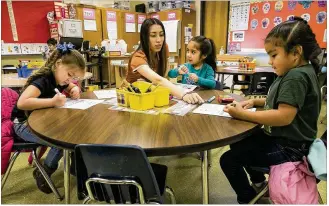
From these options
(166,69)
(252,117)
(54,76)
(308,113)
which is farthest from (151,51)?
(308,113)

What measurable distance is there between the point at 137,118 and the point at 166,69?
0.93 meters

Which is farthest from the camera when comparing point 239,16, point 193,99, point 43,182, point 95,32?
point 95,32

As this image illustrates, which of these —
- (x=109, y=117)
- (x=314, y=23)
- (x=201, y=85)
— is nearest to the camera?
(x=109, y=117)

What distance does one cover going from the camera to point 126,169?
0.82m

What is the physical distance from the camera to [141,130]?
940 millimetres

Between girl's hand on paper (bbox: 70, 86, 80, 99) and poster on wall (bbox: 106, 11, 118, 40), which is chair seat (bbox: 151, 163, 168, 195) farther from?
poster on wall (bbox: 106, 11, 118, 40)

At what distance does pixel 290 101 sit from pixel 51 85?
133 cm

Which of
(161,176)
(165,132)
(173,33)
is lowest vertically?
(161,176)

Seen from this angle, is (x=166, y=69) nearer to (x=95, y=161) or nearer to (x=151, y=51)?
(x=151, y=51)

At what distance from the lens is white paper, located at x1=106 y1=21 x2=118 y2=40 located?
534 cm

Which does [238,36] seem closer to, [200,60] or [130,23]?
[130,23]

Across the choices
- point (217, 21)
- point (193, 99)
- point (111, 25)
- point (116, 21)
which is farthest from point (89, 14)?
point (193, 99)

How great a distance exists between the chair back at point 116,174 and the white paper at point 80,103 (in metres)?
0.50

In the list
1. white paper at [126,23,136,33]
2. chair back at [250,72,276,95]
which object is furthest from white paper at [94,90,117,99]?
white paper at [126,23,136,33]
